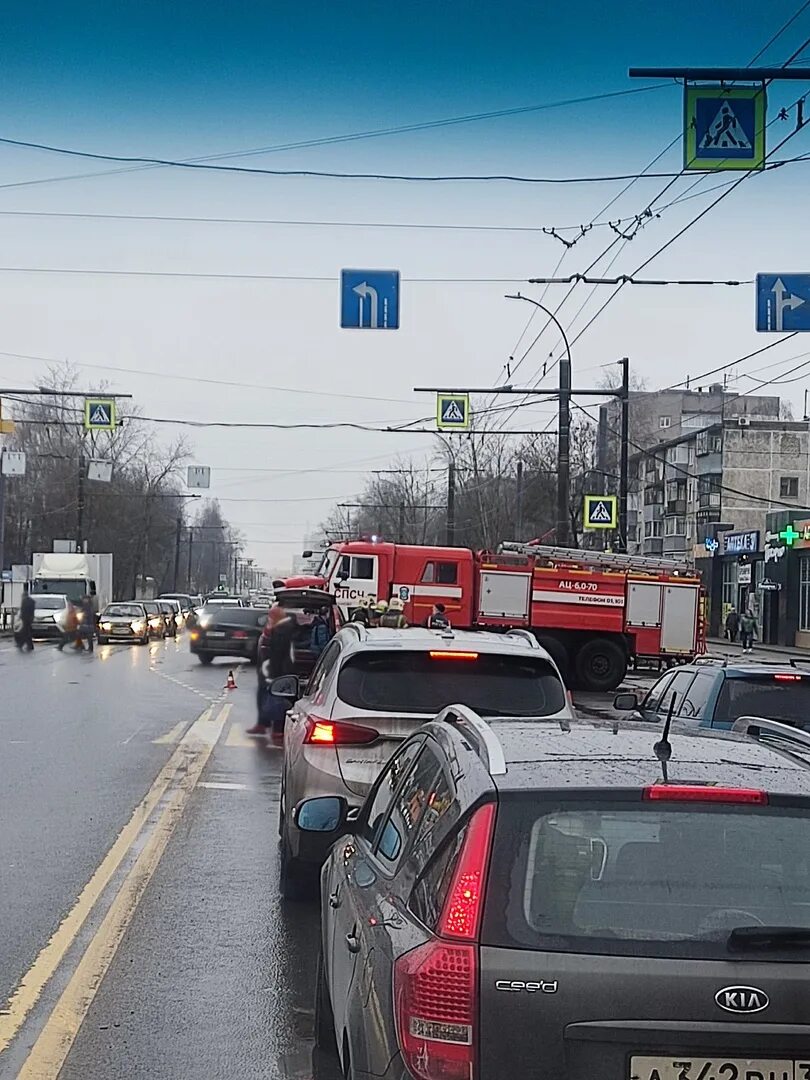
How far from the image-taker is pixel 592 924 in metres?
3.42

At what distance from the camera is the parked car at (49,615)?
48.8m

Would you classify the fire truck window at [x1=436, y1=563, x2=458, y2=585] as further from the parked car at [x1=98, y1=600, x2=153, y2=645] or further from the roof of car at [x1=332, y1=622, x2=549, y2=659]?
the roof of car at [x1=332, y1=622, x2=549, y2=659]

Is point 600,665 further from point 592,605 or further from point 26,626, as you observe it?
point 26,626

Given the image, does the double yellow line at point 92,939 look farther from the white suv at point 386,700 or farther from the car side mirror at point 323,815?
the car side mirror at point 323,815

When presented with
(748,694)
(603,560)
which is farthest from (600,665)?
(748,694)

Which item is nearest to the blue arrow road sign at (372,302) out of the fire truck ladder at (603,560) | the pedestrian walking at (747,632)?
the fire truck ladder at (603,560)

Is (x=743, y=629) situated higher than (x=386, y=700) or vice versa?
(x=386, y=700)

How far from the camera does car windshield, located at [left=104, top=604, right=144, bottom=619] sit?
170 ft

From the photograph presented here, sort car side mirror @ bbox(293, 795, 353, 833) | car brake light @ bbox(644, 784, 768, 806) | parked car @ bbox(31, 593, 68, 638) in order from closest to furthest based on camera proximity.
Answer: car brake light @ bbox(644, 784, 768, 806) → car side mirror @ bbox(293, 795, 353, 833) → parked car @ bbox(31, 593, 68, 638)

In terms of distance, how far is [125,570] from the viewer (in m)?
102

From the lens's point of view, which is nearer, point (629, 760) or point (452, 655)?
point (629, 760)

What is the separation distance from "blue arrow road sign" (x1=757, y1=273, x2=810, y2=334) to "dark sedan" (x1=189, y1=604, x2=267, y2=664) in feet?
65.0

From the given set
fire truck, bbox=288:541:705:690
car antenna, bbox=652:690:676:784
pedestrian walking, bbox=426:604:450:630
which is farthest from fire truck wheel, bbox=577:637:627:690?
car antenna, bbox=652:690:676:784

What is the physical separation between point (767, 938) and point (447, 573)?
30.9 metres
